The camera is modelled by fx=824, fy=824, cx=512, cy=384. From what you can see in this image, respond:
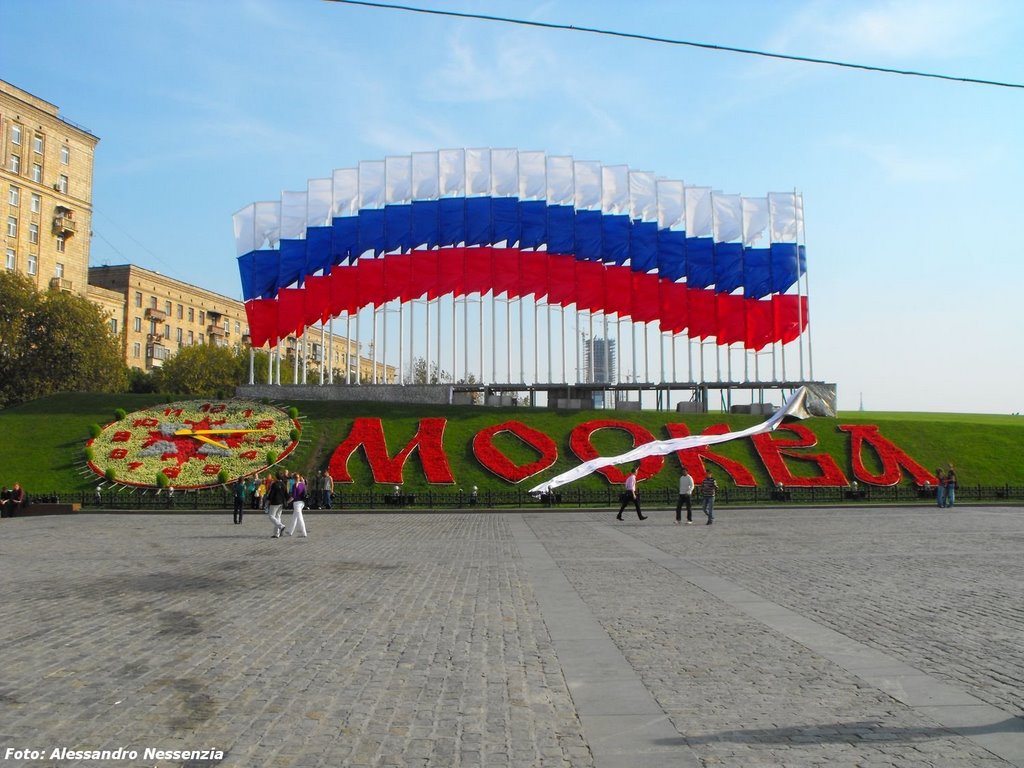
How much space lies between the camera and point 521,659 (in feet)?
28.8

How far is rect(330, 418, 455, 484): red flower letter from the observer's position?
4116 cm

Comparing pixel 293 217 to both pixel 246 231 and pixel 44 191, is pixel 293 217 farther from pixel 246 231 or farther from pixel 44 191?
pixel 44 191

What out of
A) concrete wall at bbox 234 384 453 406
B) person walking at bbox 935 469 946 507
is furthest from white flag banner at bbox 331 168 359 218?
person walking at bbox 935 469 946 507

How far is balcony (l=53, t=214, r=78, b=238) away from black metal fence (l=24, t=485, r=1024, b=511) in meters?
51.6

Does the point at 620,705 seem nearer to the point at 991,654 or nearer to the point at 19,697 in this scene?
the point at 991,654

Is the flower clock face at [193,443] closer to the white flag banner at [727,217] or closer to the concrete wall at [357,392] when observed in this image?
the concrete wall at [357,392]

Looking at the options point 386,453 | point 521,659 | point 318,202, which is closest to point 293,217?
point 318,202

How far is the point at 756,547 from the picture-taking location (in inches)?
771

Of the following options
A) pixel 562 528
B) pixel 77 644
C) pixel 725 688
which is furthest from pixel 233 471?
pixel 725 688

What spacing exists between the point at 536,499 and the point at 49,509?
20.9 meters

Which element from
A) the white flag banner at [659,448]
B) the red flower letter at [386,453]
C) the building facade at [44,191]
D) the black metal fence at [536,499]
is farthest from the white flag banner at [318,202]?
the building facade at [44,191]

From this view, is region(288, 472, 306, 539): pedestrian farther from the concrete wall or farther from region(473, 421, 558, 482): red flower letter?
the concrete wall

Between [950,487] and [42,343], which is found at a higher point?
[42,343]

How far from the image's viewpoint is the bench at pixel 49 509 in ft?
114
